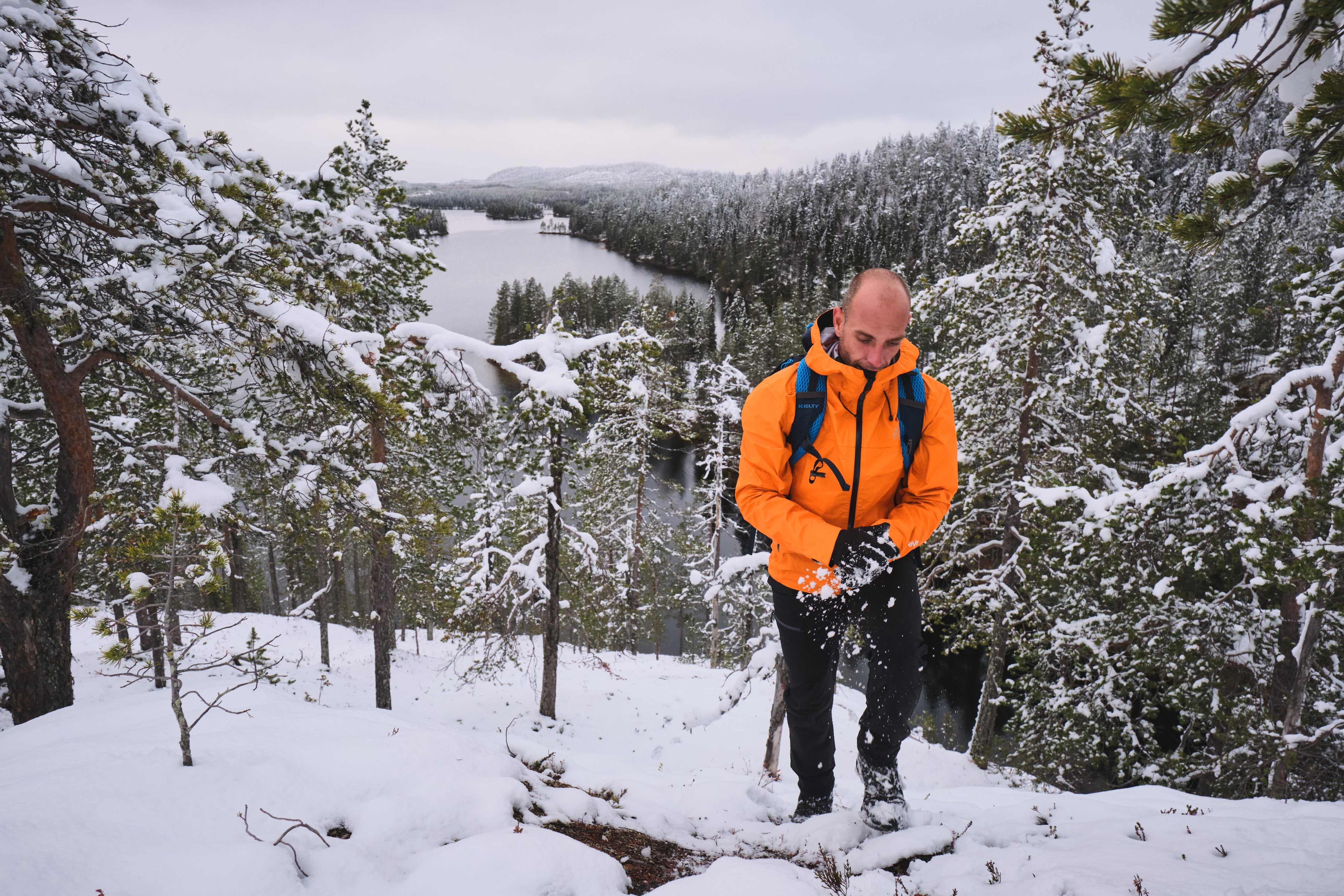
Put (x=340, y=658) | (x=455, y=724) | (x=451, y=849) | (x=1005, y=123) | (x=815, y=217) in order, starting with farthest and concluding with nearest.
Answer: (x=815, y=217) < (x=340, y=658) < (x=455, y=724) < (x=451, y=849) < (x=1005, y=123)

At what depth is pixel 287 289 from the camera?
554 centimetres

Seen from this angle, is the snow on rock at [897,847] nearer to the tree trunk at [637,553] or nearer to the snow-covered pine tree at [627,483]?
the snow-covered pine tree at [627,483]

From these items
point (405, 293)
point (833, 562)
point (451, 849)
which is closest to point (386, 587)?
point (405, 293)

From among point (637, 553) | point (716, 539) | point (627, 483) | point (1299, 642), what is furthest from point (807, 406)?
point (637, 553)

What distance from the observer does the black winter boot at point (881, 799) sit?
135 inches

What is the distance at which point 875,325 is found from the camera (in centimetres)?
291

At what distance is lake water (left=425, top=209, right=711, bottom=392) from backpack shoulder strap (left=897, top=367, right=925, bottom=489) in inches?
1539

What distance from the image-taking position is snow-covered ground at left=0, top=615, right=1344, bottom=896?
2.51 meters

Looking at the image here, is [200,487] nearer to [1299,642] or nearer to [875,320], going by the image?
[875,320]

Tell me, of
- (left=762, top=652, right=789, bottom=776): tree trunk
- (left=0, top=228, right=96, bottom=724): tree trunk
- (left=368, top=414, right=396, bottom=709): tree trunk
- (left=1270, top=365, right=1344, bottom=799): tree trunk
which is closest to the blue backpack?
(left=762, top=652, right=789, bottom=776): tree trunk

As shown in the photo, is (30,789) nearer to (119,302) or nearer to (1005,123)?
(119,302)

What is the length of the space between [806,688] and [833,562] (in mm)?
977

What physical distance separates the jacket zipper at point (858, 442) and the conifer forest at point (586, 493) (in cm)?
98

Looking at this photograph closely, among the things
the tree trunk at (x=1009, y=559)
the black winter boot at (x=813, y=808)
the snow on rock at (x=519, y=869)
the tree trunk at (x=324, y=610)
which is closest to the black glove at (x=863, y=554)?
the black winter boot at (x=813, y=808)
